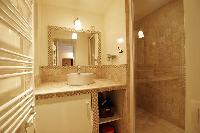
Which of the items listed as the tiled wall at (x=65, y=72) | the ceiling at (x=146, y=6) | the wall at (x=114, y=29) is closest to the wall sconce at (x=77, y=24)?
the wall at (x=114, y=29)

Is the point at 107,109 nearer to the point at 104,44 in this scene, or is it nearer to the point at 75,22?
the point at 104,44

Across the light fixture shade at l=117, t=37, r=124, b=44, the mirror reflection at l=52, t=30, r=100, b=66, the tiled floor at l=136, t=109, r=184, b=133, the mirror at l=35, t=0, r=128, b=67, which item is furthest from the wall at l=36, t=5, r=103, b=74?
the tiled floor at l=136, t=109, r=184, b=133

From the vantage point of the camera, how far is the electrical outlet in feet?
3.08

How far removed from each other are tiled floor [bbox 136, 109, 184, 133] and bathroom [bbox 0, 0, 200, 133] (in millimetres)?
15

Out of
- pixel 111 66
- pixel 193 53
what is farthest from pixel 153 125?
pixel 193 53

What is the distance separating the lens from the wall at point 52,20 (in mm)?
1901

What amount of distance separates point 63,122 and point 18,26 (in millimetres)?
1031

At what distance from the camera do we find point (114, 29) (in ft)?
6.44

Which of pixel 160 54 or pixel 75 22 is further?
pixel 160 54

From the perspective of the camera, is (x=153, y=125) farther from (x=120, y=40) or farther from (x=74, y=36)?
(x=74, y=36)

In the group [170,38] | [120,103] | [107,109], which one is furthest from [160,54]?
[107,109]

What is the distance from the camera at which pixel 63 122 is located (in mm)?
1322

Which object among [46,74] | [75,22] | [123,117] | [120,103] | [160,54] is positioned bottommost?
[123,117]

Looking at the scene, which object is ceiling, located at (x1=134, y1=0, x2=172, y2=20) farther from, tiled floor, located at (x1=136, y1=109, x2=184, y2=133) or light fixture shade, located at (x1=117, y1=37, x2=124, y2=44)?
tiled floor, located at (x1=136, y1=109, x2=184, y2=133)
